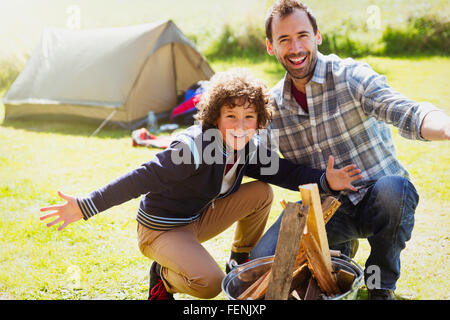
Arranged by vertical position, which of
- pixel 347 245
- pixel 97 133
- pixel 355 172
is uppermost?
pixel 355 172

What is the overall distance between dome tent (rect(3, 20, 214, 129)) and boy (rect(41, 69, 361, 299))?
4.67 meters

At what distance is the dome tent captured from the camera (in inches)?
279

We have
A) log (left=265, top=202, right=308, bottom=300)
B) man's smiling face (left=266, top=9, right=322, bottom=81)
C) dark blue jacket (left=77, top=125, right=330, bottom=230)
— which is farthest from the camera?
man's smiling face (left=266, top=9, right=322, bottom=81)

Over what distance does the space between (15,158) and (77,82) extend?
2058mm

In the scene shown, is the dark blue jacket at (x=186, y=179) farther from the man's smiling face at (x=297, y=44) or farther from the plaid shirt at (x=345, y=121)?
the man's smiling face at (x=297, y=44)

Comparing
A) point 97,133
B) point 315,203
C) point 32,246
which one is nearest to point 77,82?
point 97,133

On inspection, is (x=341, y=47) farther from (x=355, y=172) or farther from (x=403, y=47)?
(x=355, y=172)

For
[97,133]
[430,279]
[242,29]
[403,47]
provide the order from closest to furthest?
[430,279], [97,133], [403,47], [242,29]

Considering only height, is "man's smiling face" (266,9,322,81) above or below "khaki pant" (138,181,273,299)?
above

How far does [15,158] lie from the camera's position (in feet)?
18.8

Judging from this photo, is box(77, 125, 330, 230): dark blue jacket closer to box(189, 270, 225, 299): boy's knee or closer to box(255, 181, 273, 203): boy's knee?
box(255, 181, 273, 203): boy's knee

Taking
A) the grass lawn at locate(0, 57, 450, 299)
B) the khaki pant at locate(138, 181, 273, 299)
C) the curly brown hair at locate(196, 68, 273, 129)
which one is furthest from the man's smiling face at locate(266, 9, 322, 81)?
the grass lawn at locate(0, 57, 450, 299)

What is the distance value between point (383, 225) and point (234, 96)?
96 cm

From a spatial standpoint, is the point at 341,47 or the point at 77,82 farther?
the point at 341,47
